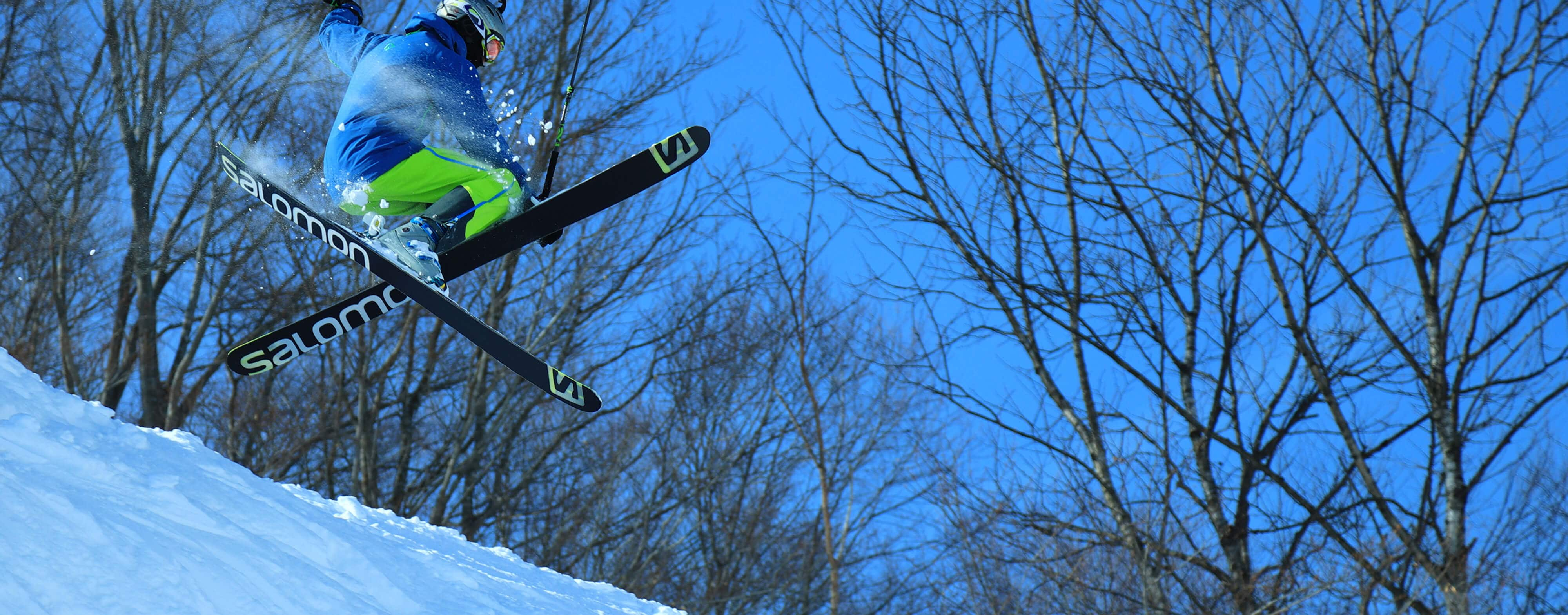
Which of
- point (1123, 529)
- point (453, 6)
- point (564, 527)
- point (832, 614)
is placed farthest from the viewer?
point (564, 527)

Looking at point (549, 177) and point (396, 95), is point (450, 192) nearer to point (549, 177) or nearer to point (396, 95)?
point (549, 177)

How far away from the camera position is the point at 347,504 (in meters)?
5.44

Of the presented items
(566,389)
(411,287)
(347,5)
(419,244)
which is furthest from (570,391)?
(347,5)

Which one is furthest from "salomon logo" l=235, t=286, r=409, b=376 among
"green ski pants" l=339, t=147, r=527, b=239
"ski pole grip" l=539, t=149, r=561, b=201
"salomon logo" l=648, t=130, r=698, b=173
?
"salomon logo" l=648, t=130, r=698, b=173

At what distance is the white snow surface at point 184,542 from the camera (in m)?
3.47

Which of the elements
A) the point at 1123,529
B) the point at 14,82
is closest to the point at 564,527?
the point at 14,82

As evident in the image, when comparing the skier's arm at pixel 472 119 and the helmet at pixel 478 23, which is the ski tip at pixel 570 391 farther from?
the helmet at pixel 478 23

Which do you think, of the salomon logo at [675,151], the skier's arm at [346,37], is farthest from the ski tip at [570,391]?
the skier's arm at [346,37]

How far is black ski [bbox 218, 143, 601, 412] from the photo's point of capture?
534 centimetres

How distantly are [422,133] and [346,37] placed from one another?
523 millimetres

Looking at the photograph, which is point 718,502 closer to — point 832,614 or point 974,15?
point 832,614

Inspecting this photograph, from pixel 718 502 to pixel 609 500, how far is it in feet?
5.46

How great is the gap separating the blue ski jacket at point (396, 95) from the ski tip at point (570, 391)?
4.09ft

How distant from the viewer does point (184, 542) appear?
3.83 metres
